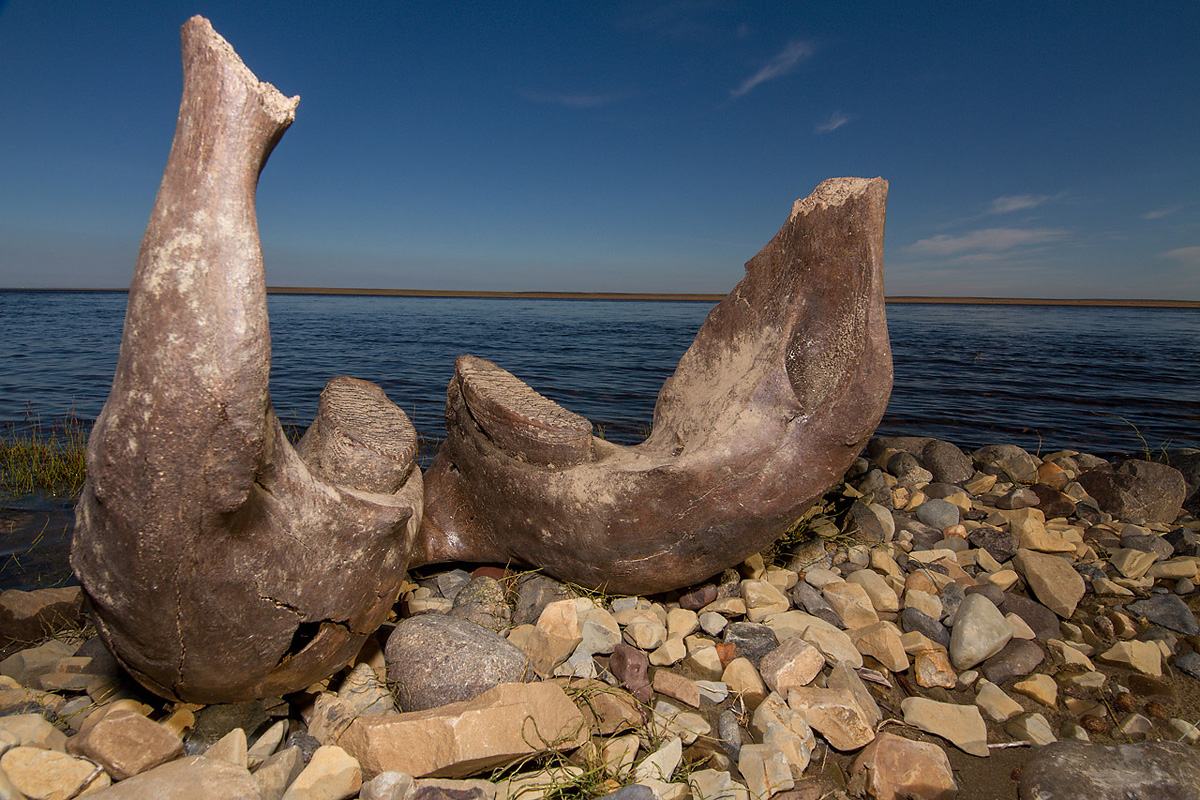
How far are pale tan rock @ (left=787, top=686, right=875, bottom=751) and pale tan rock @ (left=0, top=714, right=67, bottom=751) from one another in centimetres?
288

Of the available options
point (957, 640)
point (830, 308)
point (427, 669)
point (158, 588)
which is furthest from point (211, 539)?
point (957, 640)

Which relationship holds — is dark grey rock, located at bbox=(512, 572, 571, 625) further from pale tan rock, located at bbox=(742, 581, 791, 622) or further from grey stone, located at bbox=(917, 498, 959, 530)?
grey stone, located at bbox=(917, 498, 959, 530)

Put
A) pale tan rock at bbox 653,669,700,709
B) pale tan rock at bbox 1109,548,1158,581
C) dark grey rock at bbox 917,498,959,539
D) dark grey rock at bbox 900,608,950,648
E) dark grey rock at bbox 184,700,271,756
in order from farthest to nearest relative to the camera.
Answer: dark grey rock at bbox 917,498,959,539, pale tan rock at bbox 1109,548,1158,581, dark grey rock at bbox 900,608,950,648, pale tan rock at bbox 653,669,700,709, dark grey rock at bbox 184,700,271,756

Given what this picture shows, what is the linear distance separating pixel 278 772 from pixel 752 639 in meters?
2.18

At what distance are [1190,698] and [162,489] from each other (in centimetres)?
453

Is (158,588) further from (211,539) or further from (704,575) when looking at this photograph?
(704,575)

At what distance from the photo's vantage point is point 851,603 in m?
3.74

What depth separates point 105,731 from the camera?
236cm

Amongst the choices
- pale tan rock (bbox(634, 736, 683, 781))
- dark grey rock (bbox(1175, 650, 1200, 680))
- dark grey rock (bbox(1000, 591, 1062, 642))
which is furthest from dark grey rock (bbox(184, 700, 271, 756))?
dark grey rock (bbox(1175, 650, 1200, 680))

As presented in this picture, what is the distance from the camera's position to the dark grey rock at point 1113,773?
7.72 ft

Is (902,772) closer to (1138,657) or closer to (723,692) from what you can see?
(723,692)

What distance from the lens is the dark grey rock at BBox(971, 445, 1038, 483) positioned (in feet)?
20.5

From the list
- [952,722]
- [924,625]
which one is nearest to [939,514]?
[924,625]

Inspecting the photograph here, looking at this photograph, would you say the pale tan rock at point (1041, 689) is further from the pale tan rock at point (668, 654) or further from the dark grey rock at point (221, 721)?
the dark grey rock at point (221, 721)
